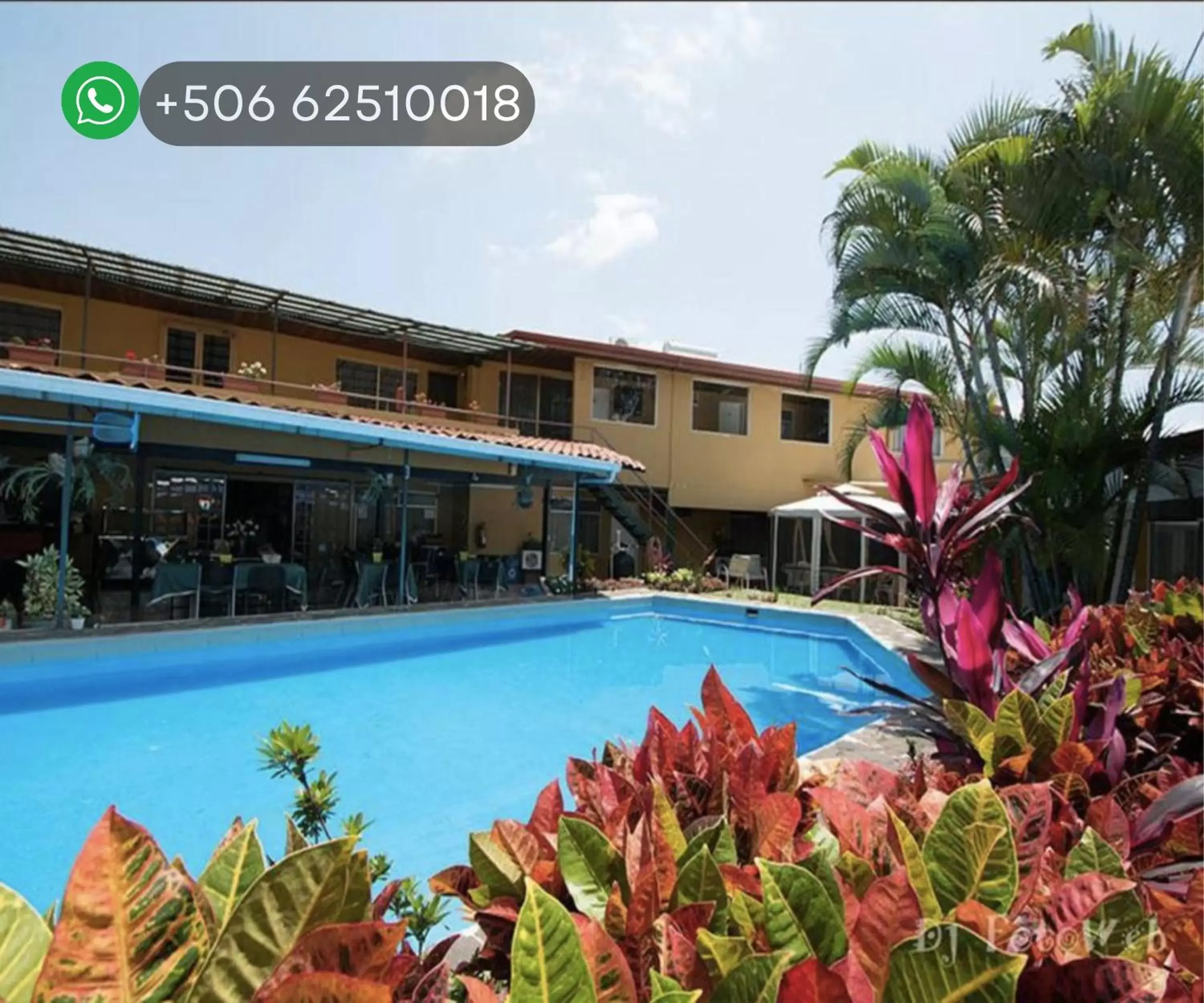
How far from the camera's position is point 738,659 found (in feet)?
40.6

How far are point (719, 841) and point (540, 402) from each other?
19773 mm

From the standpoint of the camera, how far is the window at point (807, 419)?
23016 millimetres

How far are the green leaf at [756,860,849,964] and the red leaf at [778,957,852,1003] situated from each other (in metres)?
0.15

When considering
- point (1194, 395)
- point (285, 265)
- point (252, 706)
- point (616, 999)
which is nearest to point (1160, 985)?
point (616, 999)

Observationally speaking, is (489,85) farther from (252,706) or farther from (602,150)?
(252,706)

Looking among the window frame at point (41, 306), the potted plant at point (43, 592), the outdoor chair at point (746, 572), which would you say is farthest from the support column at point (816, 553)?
the window frame at point (41, 306)

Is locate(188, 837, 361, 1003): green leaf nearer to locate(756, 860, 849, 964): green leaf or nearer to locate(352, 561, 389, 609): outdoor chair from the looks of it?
locate(756, 860, 849, 964): green leaf

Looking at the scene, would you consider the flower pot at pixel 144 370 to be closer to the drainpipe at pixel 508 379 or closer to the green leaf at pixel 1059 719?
the drainpipe at pixel 508 379

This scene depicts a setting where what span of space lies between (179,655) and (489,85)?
10158mm

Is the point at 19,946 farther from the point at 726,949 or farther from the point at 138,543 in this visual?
the point at 138,543

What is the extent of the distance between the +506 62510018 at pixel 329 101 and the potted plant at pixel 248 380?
12263mm

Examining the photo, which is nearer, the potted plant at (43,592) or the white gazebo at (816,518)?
the potted plant at (43,592)

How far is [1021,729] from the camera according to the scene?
1.92 meters

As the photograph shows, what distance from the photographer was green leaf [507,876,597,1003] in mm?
817
